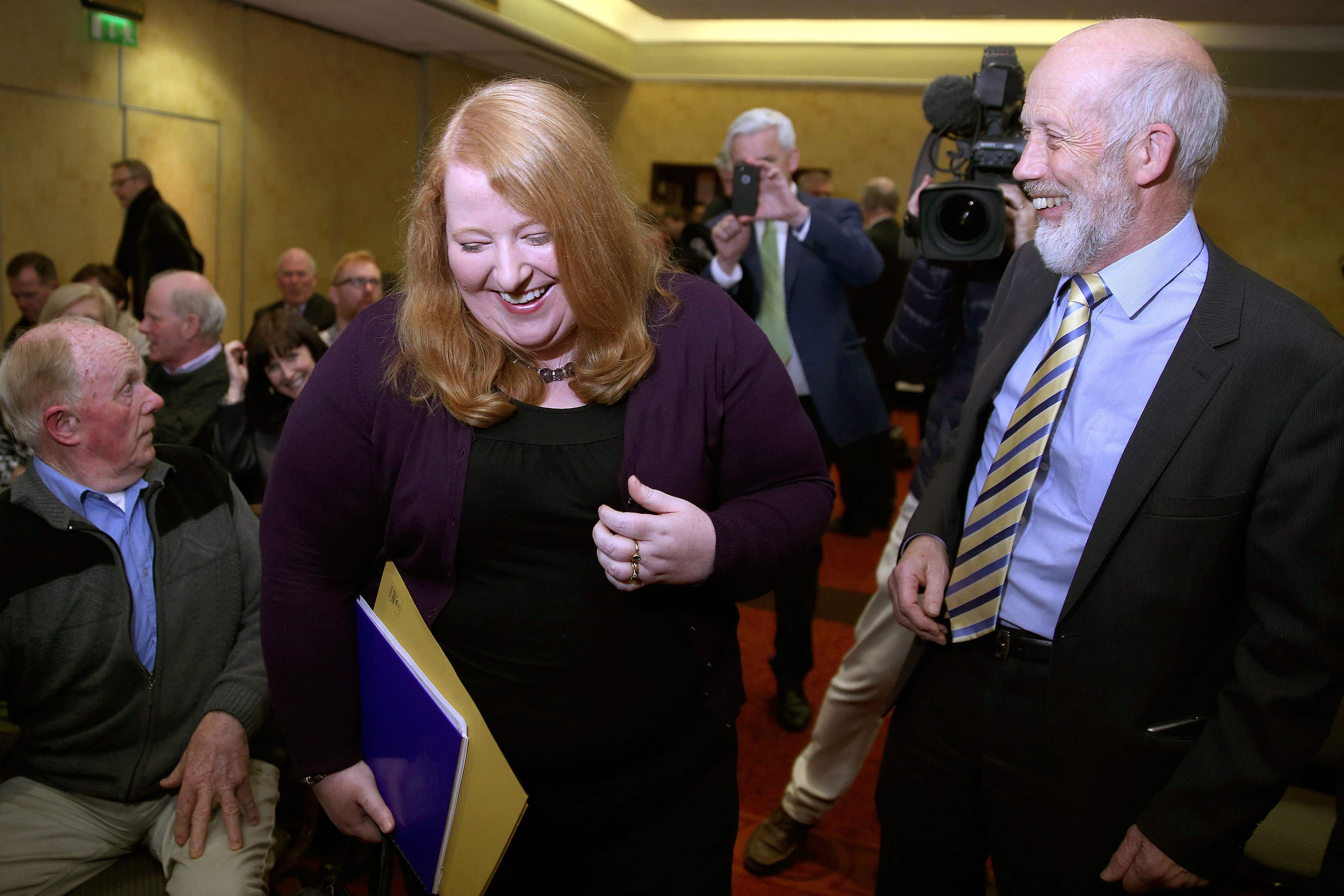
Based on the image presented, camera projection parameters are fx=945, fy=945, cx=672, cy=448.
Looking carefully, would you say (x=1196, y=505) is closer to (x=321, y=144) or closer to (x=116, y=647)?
(x=116, y=647)

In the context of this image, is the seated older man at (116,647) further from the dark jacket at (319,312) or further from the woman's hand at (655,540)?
the dark jacket at (319,312)

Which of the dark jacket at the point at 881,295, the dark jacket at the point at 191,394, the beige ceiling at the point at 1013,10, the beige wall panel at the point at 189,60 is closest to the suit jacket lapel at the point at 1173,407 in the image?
the dark jacket at the point at 191,394

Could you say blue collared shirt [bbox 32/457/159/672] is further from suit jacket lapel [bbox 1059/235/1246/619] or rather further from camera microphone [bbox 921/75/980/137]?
camera microphone [bbox 921/75/980/137]

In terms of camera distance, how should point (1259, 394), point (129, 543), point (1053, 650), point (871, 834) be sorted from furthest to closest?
point (871, 834) → point (129, 543) → point (1053, 650) → point (1259, 394)

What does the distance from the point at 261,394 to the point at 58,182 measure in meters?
4.35

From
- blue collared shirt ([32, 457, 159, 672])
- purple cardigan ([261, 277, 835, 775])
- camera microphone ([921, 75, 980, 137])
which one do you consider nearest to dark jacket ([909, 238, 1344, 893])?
purple cardigan ([261, 277, 835, 775])

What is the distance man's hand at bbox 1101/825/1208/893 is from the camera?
1194mm

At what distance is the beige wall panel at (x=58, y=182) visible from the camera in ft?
18.7

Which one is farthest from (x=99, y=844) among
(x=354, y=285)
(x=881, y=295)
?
(x=881, y=295)

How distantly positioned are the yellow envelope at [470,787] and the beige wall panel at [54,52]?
243 inches

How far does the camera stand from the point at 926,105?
6.66ft

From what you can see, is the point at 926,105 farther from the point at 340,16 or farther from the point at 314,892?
the point at 340,16

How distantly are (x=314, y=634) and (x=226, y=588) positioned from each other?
26.6 inches

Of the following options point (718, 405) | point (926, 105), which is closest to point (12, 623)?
point (718, 405)
